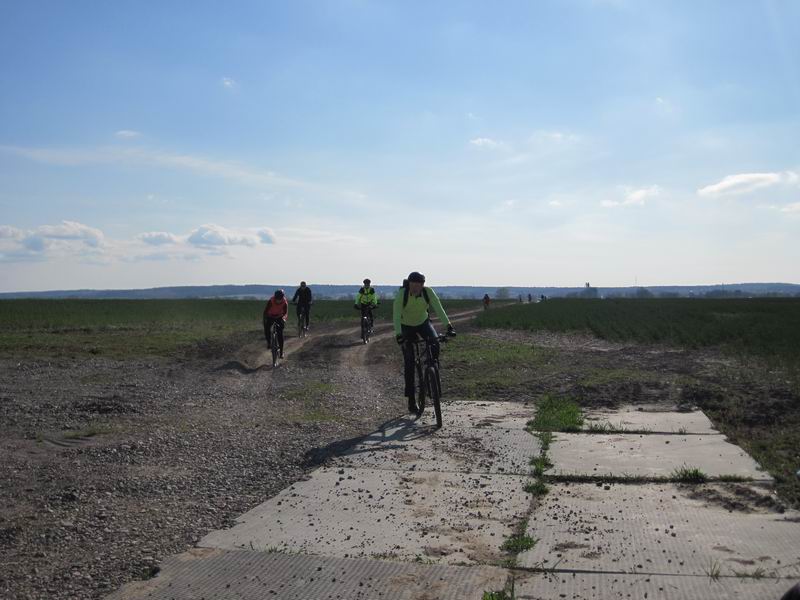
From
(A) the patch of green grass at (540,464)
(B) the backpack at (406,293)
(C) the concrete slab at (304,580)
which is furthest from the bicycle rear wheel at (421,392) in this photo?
(C) the concrete slab at (304,580)

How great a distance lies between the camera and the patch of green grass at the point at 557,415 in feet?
28.6

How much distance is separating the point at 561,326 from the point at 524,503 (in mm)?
31244

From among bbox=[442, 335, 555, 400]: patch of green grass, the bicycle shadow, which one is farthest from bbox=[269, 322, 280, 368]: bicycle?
the bicycle shadow

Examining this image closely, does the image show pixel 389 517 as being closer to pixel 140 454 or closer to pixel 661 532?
pixel 661 532

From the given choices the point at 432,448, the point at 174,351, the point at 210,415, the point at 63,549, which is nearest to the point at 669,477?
the point at 432,448

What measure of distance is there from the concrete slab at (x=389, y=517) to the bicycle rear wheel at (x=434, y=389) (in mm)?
2548

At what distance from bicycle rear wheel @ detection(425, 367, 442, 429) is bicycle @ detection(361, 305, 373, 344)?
529 inches

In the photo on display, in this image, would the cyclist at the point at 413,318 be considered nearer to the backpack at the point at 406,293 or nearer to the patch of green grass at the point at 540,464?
the backpack at the point at 406,293

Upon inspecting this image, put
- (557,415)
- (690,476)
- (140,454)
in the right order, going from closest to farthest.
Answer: (690,476), (140,454), (557,415)

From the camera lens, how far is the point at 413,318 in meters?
10.0

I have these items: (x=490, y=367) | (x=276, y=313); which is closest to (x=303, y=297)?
(x=276, y=313)

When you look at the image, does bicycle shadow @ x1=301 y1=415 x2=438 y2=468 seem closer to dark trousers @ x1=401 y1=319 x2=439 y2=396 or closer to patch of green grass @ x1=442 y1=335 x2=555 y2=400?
dark trousers @ x1=401 y1=319 x2=439 y2=396

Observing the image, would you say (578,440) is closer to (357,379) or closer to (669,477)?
(669,477)

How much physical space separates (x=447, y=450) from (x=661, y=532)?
3.00 m
